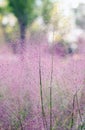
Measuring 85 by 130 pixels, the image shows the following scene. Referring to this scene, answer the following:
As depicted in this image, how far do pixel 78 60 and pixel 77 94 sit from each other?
16 cm

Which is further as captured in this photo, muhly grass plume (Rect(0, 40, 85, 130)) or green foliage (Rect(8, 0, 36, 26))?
green foliage (Rect(8, 0, 36, 26))

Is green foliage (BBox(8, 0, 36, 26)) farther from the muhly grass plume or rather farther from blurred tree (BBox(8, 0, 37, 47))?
the muhly grass plume

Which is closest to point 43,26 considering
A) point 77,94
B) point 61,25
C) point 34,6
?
point 61,25

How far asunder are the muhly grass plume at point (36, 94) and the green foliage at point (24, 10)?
44.1 feet

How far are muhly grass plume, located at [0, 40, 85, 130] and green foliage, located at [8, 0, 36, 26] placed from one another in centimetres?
1344

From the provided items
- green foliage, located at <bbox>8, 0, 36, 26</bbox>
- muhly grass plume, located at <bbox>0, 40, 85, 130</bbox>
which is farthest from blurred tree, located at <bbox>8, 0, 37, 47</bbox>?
muhly grass plume, located at <bbox>0, 40, 85, 130</bbox>

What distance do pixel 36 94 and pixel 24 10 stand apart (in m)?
14.1

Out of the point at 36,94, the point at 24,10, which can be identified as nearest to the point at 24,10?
Answer: the point at 24,10

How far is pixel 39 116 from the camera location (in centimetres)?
191

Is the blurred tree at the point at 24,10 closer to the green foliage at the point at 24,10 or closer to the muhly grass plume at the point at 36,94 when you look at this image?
the green foliage at the point at 24,10

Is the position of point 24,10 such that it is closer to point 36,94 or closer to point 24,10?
point 24,10

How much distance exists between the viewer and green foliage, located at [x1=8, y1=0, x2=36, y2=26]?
15.8 meters

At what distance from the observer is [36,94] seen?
1.96 metres

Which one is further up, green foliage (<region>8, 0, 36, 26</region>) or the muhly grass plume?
the muhly grass plume
